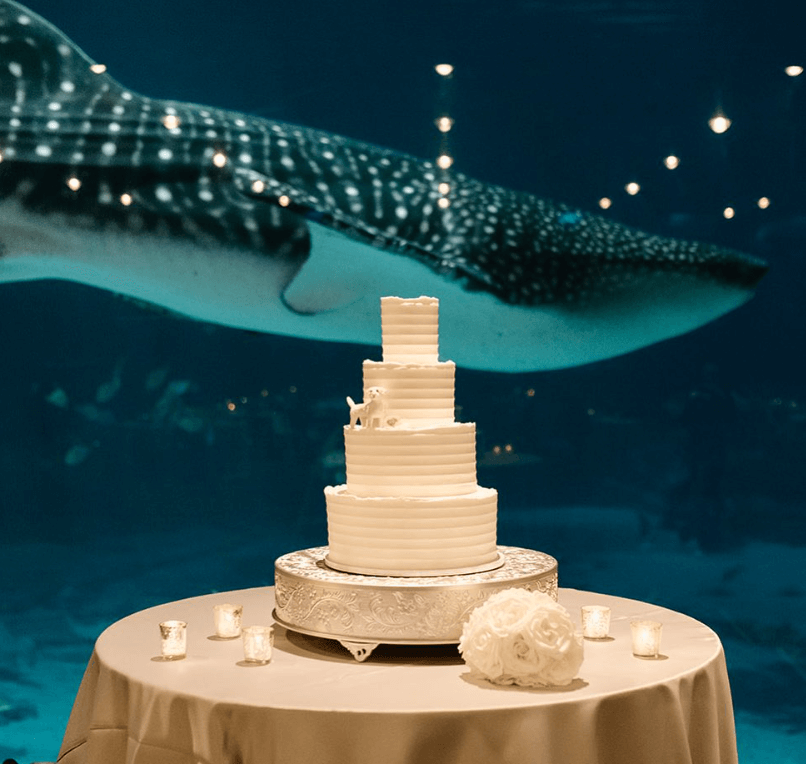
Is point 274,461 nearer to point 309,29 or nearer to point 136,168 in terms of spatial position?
point 136,168

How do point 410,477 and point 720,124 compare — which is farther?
point 720,124

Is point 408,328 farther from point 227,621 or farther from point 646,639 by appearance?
point 646,639

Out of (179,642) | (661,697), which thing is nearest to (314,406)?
(179,642)

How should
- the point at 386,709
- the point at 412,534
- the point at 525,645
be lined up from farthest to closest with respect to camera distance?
the point at 412,534, the point at 525,645, the point at 386,709

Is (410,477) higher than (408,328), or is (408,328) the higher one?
(408,328)

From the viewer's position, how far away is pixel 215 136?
18.9 ft

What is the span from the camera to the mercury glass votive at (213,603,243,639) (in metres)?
3.33

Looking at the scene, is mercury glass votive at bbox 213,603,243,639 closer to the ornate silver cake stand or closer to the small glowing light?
the ornate silver cake stand

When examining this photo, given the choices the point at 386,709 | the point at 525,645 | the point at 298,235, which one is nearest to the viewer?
the point at 386,709

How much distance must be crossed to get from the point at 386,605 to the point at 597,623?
676 mm

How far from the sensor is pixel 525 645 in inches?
107

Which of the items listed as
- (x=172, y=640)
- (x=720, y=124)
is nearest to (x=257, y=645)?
(x=172, y=640)

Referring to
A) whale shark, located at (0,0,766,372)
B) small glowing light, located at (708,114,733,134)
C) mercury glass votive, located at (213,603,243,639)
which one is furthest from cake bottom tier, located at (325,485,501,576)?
small glowing light, located at (708,114,733,134)

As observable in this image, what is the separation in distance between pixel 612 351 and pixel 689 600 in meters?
1.34
